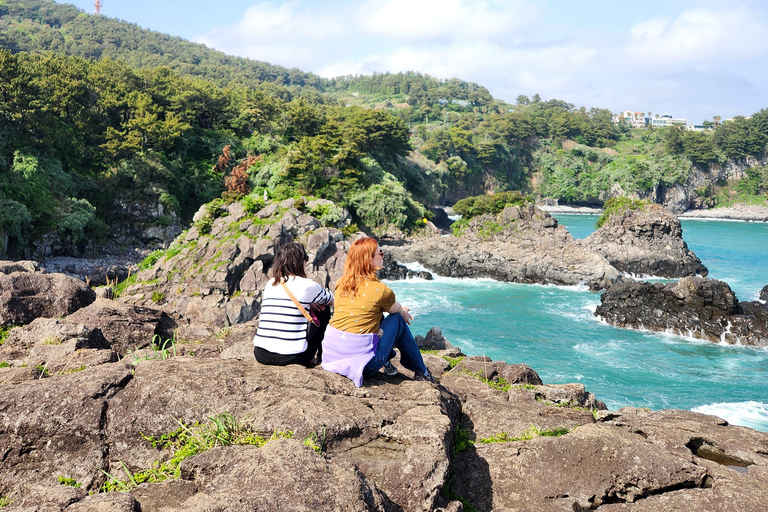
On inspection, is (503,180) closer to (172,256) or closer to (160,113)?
(160,113)

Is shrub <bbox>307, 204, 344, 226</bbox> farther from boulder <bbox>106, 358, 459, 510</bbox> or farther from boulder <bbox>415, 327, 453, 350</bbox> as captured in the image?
boulder <bbox>106, 358, 459, 510</bbox>

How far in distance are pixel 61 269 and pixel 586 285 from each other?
1411 inches

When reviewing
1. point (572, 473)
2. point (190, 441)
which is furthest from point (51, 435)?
point (572, 473)

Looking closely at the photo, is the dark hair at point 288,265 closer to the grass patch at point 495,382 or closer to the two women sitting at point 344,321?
the two women sitting at point 344,321

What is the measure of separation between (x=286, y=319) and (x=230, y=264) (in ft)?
59.1

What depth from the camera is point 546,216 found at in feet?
136

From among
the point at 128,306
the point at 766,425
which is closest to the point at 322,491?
the point at 128,306

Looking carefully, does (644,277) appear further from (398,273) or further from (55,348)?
(55,348)

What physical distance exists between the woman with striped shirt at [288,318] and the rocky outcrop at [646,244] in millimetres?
37593

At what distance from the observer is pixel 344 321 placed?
18.5ft

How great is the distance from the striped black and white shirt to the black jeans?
0.16 ft

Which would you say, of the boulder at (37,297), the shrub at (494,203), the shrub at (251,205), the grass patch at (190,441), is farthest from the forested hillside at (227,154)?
the grass patch at (190,441)

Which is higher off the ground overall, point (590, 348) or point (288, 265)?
point (288, 265)

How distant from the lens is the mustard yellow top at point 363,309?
18.4ft
